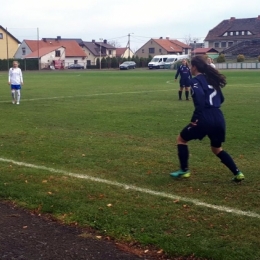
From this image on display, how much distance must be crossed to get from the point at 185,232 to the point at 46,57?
96600 millimetres

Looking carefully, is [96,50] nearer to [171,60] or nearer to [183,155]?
[171,60]

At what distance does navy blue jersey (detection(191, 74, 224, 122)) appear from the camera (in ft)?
22.8

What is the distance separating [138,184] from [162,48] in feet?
396

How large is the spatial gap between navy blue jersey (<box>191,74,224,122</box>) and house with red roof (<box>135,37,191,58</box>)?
393 feet

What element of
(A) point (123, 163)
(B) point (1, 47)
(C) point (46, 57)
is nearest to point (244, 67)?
(C) point (46, 57)

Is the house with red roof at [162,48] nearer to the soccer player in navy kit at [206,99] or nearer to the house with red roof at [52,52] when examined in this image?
the house with red roof at [52,52]

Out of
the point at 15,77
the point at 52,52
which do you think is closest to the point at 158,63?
the point at 52,52

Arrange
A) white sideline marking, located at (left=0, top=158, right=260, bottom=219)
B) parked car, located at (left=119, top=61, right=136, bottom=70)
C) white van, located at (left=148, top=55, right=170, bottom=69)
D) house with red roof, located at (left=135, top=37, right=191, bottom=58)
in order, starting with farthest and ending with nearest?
house with red roof, located at (left=135, top=37, right=191, bottom=58) < parked car, located at (left=119, top=61, right=136, bottom=70) < white van, located at (left=148, top=55, right=170, bottom=69) < white sideline marking, located at (left=0, top=158, right=260, bottom=219)

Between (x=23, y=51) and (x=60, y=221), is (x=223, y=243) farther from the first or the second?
(x=23, y=51)

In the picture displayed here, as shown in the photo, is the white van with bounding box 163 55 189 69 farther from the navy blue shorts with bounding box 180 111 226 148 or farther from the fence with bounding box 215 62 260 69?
the navy blue shorts with bounding box 180 111 226 148

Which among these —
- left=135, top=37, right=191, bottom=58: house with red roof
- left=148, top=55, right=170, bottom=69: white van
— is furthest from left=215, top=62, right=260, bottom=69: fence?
left=135, top=37, right=191, bottom=58: house with red roof

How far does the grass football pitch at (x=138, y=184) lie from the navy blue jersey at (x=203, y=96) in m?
1.11

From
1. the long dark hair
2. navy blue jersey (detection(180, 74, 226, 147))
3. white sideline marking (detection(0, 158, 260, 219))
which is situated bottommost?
white sideline marking (detection(0, 158, 260, 219))

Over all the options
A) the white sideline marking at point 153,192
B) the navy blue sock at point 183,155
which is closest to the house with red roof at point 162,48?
the white sideline marking at point 153,192
